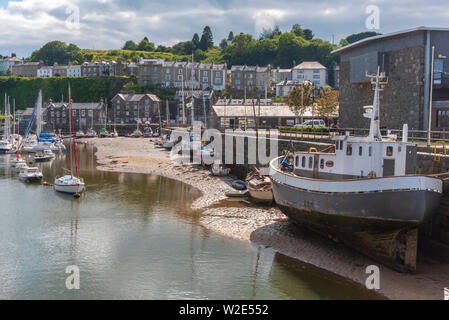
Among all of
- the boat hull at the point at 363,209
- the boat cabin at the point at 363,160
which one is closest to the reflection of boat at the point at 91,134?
the boat cabin at the point at 363,160

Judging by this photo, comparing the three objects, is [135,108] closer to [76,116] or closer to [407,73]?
[76,116]

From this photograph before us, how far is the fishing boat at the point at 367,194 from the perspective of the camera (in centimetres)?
1722

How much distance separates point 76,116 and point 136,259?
106 m

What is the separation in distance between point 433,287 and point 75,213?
23.1m

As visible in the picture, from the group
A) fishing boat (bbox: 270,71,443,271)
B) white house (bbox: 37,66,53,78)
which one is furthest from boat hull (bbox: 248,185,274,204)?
white house (bbox: 37,66,53,78)

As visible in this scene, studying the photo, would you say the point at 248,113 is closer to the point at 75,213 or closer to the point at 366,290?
the point at 75,213

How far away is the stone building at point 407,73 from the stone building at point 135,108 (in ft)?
283

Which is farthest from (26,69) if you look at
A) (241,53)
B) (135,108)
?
(241,53)

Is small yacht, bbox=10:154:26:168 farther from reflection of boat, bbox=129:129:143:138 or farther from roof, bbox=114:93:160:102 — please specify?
roof, bbox=114:93:160:102

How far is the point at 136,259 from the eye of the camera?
831 inches
